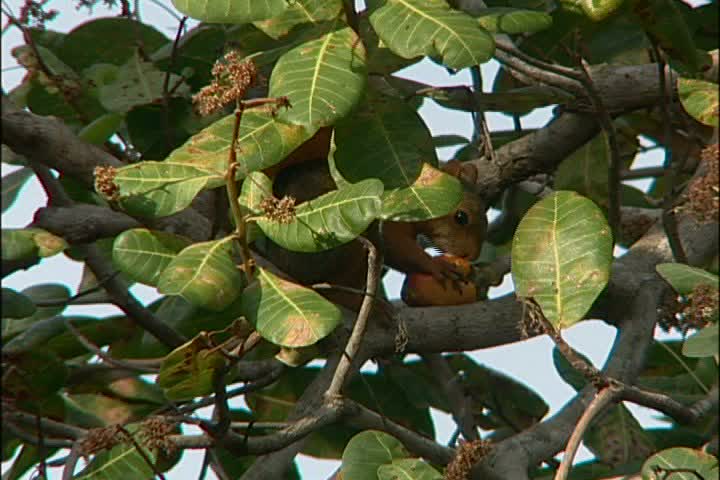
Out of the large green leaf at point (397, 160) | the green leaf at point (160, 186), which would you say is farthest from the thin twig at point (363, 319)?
the green leaf at point (160, 186)

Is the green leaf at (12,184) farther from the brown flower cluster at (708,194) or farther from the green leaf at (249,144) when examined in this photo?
the brown flower cluster at (708,194)

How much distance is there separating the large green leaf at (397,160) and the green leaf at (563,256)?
0.52 feet

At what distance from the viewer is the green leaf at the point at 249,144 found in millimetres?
2191

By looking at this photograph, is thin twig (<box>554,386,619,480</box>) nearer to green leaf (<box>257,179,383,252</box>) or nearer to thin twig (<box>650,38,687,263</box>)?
green leaf (<box>257,179,383,252</box>)

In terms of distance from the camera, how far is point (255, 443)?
2.11m

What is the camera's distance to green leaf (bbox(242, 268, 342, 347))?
6.49ft

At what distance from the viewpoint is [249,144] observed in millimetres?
2219

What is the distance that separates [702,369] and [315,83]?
5.52 ft

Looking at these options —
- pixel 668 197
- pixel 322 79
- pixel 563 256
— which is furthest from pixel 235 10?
pixel 668 197

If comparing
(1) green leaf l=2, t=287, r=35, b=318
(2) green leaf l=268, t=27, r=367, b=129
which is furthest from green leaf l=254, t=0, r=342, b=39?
(1) green leaf l=2, t=287, r=35, b=318

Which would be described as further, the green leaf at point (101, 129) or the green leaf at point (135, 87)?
the green leaf at point (135, 87)

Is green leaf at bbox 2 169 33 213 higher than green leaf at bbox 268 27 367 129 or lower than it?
lower

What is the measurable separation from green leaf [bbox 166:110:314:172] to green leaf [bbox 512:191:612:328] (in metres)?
0.45

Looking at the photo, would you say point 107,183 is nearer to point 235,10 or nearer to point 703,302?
point 235,10
